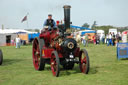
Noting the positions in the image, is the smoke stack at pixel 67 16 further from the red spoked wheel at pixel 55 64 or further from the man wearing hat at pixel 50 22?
the red spoked wheel at pixel 55 64

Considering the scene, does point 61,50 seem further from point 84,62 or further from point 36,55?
point 36,55

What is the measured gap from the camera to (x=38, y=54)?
7984mm

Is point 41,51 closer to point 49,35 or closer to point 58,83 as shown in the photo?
point 49,35

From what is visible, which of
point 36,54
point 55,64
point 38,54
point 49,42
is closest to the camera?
point 55,64

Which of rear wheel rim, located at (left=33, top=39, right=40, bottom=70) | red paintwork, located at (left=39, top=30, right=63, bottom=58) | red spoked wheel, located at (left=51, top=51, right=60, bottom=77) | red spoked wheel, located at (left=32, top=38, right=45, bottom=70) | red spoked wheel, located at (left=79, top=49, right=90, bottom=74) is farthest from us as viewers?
rear wheel rim, located at (left=33, top=39, right=40, bottom=70)

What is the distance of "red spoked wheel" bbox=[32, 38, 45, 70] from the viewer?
7.43m

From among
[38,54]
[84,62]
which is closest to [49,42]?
[38,54]

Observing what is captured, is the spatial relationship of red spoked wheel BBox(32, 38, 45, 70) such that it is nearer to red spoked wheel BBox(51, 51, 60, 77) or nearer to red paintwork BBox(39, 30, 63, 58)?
red paintwork BBox(39, 30, 63, 58)

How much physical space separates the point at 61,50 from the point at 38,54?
1389mm

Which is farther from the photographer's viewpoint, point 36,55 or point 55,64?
point 36,55

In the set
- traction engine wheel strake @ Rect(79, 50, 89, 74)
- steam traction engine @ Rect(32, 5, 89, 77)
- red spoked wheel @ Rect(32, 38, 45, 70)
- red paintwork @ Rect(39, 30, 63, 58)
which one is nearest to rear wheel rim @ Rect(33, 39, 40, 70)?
red spoked wheel @ Rect(32, 38, 45, 70)

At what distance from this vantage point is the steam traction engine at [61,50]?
6.60 meters

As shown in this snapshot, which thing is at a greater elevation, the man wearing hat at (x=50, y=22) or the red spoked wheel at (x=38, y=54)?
the man wearing hat at (x=50, y=22)

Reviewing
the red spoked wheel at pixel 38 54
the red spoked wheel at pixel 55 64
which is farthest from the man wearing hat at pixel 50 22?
the red spoked wheel at pixel 55 64
